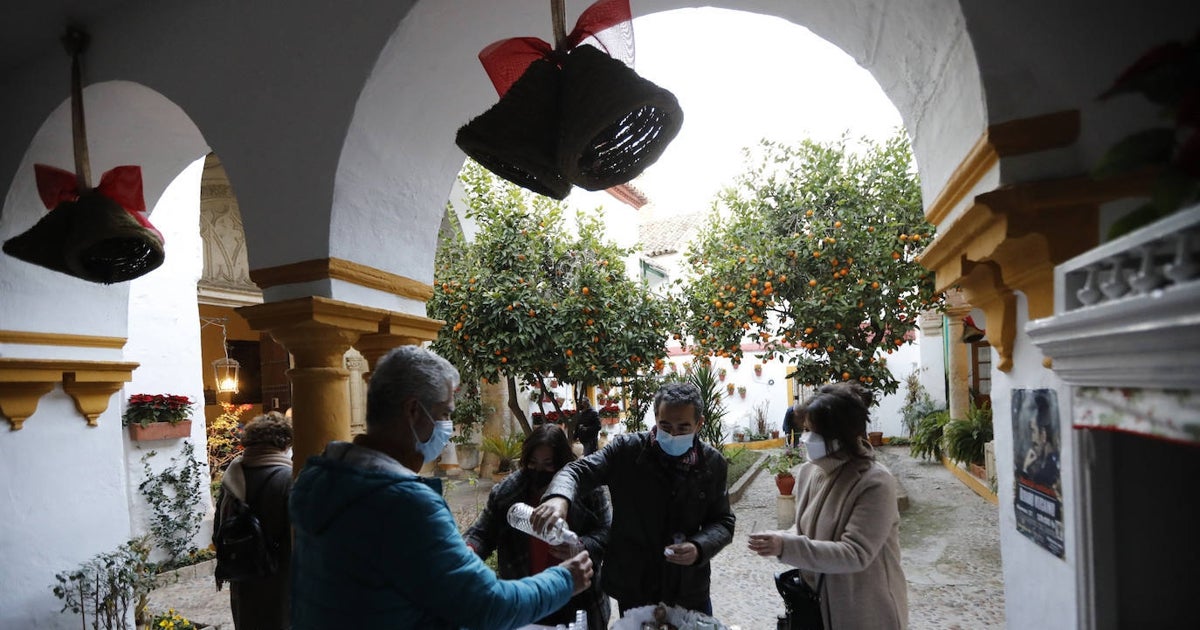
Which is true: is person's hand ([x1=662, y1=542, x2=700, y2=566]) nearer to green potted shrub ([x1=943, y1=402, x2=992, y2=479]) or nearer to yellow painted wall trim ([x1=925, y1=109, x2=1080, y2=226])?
yellow painted wall trim ([x1=925, y1=109, x2=1080, y2=226])

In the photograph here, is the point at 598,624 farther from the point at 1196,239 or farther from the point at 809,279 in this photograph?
the point at 809,279

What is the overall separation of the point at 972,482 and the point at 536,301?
19.8ft

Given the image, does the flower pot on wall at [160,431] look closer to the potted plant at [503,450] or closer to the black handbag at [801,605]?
the potted plant at [503,450]

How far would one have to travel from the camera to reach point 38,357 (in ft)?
10.2

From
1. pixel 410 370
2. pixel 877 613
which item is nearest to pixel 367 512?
pixel 410 370

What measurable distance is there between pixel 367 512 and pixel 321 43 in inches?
71.4

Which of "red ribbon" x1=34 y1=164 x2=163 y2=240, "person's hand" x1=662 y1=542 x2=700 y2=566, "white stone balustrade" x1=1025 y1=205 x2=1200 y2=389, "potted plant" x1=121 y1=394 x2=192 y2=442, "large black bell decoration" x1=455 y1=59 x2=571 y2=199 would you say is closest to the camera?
"white stone balustrade" x1=1025 y1=205 x2=1200 y2=389

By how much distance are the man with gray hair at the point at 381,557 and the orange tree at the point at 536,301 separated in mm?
4317

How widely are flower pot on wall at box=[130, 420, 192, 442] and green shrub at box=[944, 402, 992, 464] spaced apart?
8.75 m

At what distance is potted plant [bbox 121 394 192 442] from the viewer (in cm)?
527

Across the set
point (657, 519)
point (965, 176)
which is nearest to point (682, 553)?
point (657, 519)

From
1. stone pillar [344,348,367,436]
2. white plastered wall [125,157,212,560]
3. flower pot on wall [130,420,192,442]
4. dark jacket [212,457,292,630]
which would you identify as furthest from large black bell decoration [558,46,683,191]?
stone pillar [344,348,367,436]

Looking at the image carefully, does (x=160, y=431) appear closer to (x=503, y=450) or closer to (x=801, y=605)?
(x=503, y=450)

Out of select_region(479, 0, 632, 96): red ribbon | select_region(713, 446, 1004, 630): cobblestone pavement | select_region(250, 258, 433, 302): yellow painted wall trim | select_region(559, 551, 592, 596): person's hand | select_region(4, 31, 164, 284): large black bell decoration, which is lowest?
select_region(713, 446, 1004, 630): cobblestone pavement
